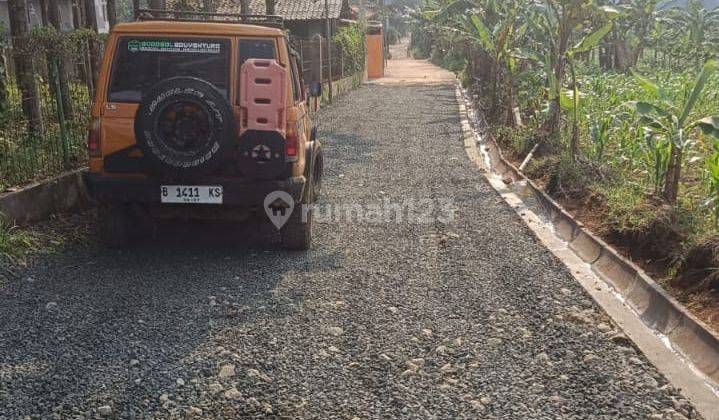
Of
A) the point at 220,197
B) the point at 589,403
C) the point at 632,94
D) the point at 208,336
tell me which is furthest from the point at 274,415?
the point at 632,94

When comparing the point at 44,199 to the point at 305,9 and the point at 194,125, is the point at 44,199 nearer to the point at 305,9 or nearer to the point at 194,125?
the point at 194,125

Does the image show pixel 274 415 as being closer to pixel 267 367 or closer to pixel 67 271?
pixel 267 367

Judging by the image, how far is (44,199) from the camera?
7.26 meters

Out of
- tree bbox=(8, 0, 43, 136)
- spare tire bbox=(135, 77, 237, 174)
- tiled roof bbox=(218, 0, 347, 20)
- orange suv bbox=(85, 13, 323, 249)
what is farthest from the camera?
tiled roof bbox=(218, 0, 347, 20)

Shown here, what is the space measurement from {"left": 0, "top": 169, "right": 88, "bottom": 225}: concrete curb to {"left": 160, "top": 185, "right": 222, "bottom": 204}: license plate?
171 cm

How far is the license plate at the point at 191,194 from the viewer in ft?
19.4

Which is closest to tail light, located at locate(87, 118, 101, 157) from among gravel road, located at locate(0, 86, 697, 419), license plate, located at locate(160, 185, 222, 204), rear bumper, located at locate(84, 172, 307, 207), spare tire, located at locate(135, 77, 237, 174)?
rear bumper, located at locate(84, 172, 307, 207)

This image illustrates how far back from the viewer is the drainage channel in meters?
4.19

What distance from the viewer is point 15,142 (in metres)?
7.79

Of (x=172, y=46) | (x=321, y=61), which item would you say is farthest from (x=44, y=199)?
(x=321, y=61)

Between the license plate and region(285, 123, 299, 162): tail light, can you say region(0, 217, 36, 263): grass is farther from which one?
region(285, 123, 299, 162): tail light

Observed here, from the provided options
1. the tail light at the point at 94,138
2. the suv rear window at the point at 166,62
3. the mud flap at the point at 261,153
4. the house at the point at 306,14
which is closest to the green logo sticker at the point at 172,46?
the suv rear window at the point at 166,62

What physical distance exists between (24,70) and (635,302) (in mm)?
6943

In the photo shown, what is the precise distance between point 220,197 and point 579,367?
10.8 feet
